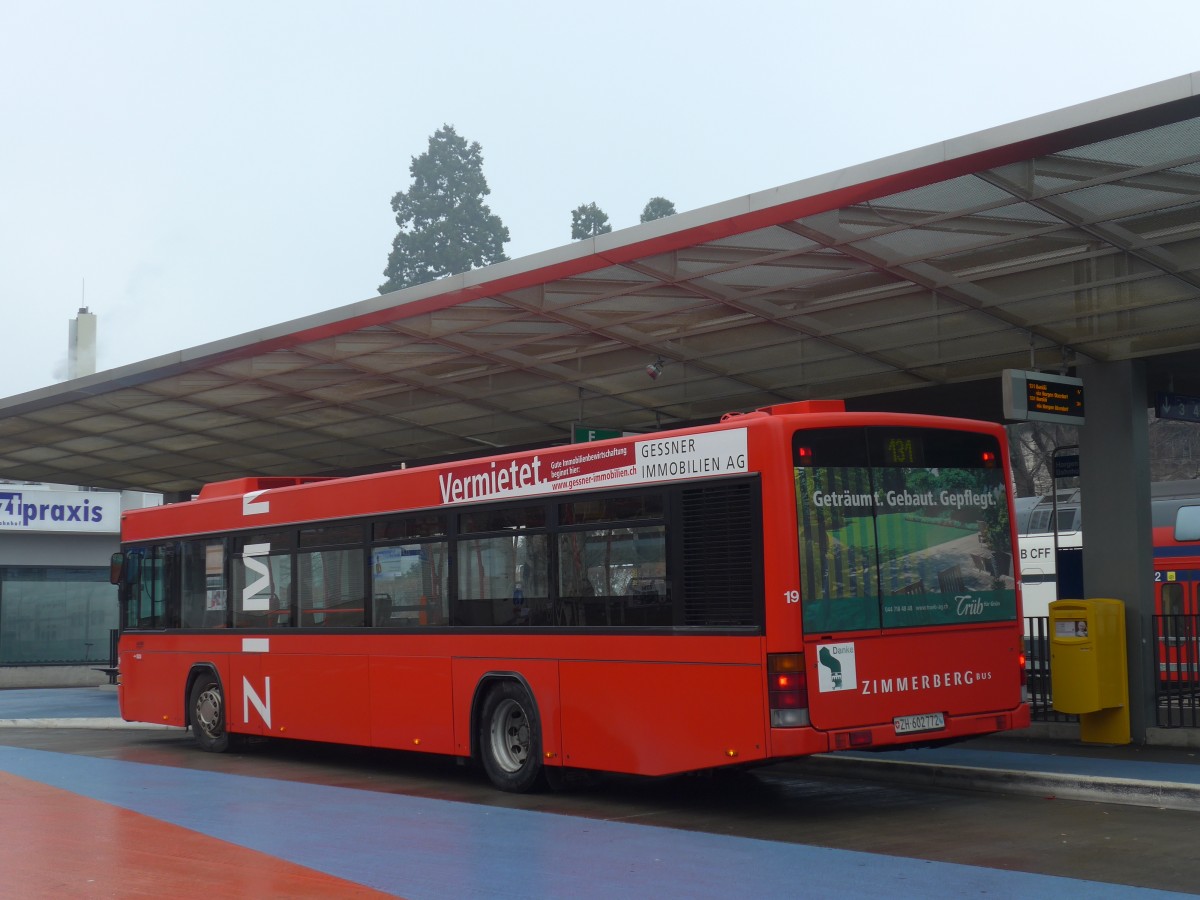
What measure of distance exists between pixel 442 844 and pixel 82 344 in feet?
131

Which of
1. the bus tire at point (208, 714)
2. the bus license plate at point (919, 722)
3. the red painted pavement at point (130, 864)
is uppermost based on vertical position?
the bus license plate at point (919, 722)

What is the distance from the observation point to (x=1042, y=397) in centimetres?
1478

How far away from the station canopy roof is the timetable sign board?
0.55 m

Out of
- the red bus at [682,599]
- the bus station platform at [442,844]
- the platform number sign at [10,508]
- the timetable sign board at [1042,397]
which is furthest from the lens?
the platform number sign at [10,508]

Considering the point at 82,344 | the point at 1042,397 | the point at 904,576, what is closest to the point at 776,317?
the point at 1042,397

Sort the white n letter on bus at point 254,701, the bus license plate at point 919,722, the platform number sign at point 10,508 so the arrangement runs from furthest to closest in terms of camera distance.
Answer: the platform number sign at point 10,508 < the white n letter on bus at point 254,701 < the bus license plate at point 919,722

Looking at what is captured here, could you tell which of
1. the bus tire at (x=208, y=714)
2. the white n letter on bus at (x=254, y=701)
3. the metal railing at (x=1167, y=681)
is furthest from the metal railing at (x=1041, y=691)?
the bus tire at (x=208, y=714)

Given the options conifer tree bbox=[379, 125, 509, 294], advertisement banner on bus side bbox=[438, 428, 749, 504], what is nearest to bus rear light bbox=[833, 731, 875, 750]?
advertisement banner on bus side bbox=[438, 428, 749, 504]

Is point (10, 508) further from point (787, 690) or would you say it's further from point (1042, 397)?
point (787, 690)

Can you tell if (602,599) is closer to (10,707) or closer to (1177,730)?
(1177,730)

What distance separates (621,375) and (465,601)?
6.06 meters

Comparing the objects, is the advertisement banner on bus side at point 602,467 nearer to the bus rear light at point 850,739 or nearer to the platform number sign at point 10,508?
the bus rear light at point 850,739

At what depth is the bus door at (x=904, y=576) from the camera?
34.6ft

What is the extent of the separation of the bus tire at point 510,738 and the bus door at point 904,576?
10.4 feet
